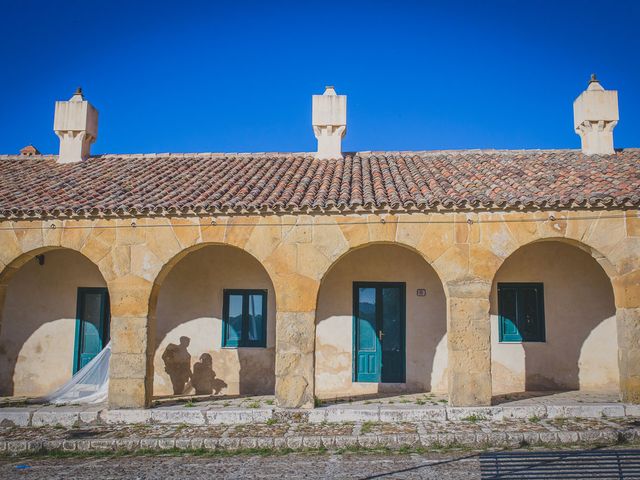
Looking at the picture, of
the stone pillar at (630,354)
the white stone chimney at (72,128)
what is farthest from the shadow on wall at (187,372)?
the stone pillar at (630,354)

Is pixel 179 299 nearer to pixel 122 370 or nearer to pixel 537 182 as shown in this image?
pixel 122 370

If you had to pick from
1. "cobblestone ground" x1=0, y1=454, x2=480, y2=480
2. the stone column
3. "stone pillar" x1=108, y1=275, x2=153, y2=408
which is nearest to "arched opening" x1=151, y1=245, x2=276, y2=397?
"stone pillar" x1=108, y1=275, x2=153, y2=408

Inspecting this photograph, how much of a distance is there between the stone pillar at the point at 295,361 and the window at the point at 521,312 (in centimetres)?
456

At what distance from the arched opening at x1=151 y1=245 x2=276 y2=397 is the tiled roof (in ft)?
6.25

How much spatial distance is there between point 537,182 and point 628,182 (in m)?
1.57

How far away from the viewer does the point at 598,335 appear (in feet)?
38.3

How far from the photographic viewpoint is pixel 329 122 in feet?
45.5

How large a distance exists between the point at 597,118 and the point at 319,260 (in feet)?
26.6

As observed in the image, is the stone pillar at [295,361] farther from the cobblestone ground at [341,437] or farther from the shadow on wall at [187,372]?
the shadow on wall at [187,372]

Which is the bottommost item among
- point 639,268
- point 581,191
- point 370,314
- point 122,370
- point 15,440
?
point 15,440

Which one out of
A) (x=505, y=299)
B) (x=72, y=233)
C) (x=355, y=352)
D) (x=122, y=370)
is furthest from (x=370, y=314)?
(x=72, y=233)

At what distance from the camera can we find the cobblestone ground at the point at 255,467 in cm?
691

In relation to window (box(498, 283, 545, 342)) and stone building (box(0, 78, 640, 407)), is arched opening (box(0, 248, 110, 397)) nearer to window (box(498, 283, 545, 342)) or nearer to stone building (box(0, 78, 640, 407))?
stone building (box(0, 78, 640, 407))

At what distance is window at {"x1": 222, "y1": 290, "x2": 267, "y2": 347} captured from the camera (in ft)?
39.5
